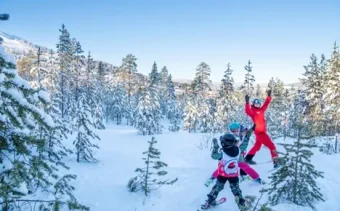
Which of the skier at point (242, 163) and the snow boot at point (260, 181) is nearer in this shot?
the skier at point (242, 163)

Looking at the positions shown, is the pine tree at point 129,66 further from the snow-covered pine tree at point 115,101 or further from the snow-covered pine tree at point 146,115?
the snow-covered pine tree at point 146,115

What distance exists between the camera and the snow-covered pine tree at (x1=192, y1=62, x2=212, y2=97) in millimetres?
47656

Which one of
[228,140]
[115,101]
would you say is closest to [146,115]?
[115,101]

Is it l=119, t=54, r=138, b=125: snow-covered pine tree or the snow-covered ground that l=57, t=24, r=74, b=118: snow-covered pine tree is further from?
the snow-covered ground

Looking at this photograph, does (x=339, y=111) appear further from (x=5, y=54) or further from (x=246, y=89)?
(x=246, y=89)

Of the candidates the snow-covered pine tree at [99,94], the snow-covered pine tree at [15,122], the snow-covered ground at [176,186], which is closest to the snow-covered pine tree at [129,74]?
the snow-covered pine tree at [99,94]

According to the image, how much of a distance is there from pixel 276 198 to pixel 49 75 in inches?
1455

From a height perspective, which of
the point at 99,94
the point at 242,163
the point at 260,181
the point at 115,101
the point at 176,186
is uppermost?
the point at 99,94

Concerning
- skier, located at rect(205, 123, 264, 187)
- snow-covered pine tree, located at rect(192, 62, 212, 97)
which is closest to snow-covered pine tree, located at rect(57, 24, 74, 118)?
snow-covered pine tree, located at rect(192, 62, 212, 97)

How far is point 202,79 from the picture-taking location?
48.2 m

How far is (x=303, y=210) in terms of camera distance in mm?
6559

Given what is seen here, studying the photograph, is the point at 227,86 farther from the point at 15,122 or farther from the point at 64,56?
the point at 15,122

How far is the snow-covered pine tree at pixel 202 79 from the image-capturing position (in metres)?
47.7

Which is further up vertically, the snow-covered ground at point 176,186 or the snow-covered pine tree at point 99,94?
the snow-covered pine tree at point 99,94
